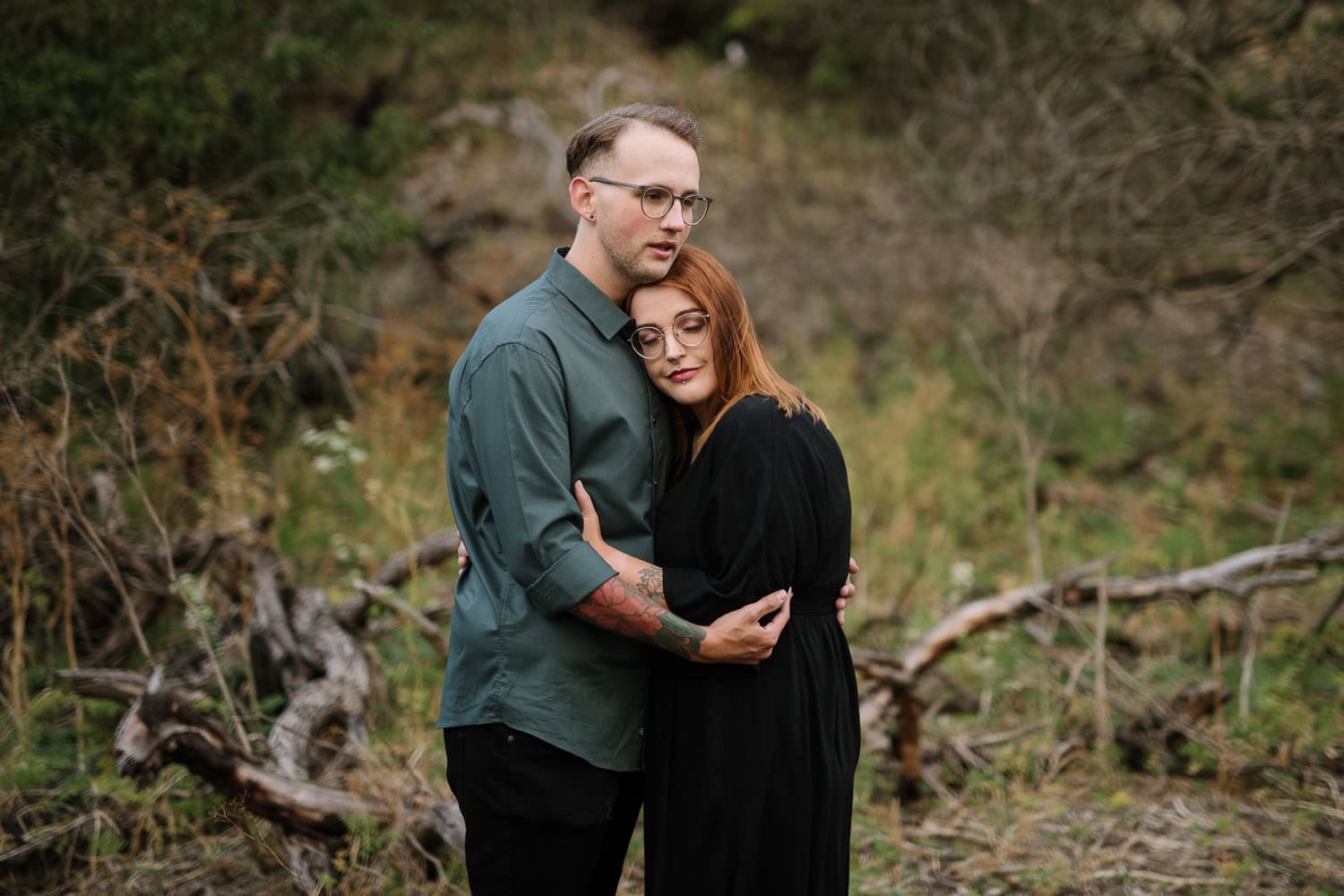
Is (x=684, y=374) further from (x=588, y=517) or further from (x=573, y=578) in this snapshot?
(x=573, y=578)

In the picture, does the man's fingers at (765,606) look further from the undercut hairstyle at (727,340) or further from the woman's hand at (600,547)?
the undercut hairstyle at (727,340)

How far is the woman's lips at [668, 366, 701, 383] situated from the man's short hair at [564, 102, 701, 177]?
0.53 metres

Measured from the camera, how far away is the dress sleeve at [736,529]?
2361mm

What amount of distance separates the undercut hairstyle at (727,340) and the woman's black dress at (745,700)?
0.07 meters

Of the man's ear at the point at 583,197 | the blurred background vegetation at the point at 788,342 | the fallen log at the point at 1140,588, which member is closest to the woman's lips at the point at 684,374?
the man's ear at the point at 583,197

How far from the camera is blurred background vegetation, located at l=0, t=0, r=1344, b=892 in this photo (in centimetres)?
406

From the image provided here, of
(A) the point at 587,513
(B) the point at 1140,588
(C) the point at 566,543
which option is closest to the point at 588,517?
(A) the point at 587,513

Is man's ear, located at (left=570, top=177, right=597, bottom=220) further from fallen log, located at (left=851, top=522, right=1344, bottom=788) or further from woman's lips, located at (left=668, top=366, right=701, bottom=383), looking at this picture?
fallen log, located at (left=851, top=522, right=1344, bottom=788)

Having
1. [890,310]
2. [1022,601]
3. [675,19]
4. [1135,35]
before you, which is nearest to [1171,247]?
[1135,35]

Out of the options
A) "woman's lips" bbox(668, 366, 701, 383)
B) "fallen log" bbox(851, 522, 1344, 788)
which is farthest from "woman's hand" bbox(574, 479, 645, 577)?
"fallen log" bbox(851, 522, 1344, 788)

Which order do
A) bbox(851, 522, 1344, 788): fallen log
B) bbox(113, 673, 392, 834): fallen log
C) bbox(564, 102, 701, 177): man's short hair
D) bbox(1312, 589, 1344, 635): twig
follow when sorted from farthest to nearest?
bbox(1312, 589, 1344, 635): twig → bbox(851, 522, 1344, 788): fallen log → bbox(113, 673, 392, 834): fallen log → bbox(564, 102, 701, 177): man's short hair

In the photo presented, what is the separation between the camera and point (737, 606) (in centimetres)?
237

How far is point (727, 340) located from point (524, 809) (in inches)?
47.6

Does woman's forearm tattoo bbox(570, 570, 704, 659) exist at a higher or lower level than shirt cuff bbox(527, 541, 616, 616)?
lower
